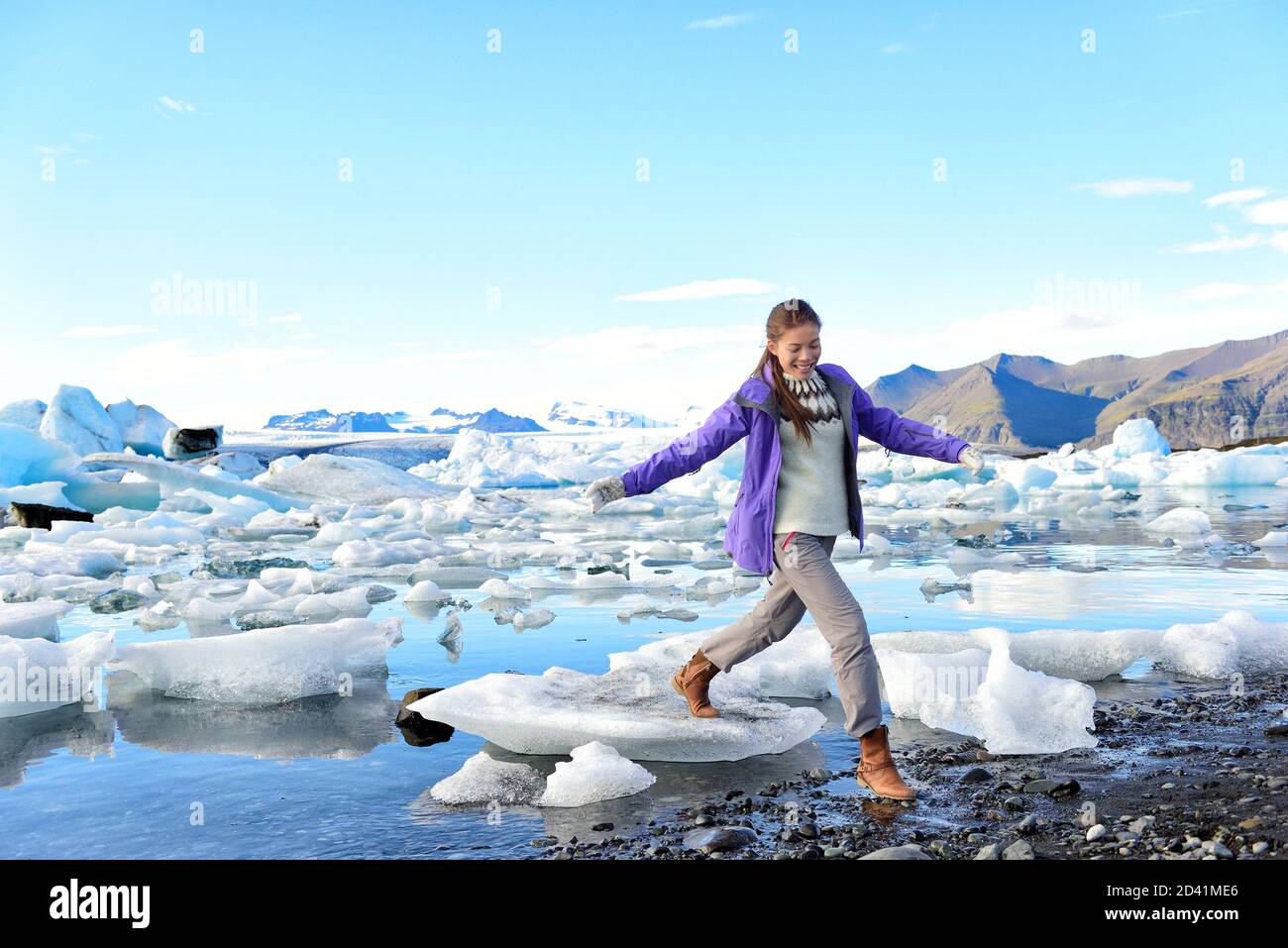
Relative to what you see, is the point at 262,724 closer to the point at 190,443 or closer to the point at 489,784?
the point at 489,784

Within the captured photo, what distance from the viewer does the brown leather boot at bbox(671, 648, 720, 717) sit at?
403cm

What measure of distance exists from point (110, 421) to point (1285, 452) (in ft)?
123

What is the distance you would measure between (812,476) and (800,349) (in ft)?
1.48

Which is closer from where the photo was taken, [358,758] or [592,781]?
[592,781]

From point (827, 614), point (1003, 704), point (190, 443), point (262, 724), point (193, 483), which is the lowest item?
point (262, 724)

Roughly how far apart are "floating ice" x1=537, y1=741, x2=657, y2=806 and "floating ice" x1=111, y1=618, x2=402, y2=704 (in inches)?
82.5

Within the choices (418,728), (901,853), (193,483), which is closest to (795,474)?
(901,853)

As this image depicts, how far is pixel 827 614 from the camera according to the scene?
11.5 feet

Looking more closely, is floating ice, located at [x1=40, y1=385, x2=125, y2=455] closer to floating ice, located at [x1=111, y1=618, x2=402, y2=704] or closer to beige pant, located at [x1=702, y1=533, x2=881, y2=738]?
floating ice, located at [x1=111, y1=618, x2=402, y2=704]

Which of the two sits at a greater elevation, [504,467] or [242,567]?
[504,467]

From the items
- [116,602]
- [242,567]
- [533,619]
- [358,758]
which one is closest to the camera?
[358,758]

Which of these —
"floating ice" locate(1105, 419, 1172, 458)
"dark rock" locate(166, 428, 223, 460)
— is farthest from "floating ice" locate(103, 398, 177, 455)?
"floating ice" locate(1105, 419, 1172, 458)
